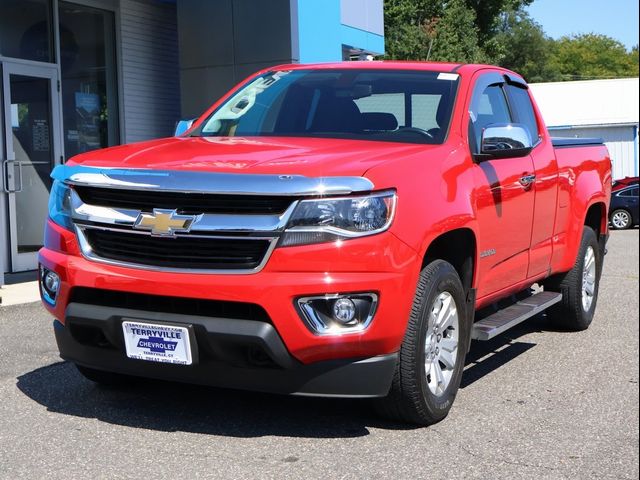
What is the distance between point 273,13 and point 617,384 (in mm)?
7943

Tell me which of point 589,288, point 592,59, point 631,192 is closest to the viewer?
point 589,288

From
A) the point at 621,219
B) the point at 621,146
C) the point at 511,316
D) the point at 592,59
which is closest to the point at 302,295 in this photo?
the point at 511,316

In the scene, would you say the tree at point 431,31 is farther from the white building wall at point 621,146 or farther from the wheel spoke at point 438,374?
the wheel spoke at point 438,374

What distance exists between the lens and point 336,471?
400 cm

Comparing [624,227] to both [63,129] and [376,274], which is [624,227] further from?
[376,274]

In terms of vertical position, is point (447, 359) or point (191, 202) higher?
point (191, 202)

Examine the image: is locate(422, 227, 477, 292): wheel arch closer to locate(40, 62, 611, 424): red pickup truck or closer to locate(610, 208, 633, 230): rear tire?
locate(40, 62, 611, 424): red pickup truck

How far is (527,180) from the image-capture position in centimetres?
586

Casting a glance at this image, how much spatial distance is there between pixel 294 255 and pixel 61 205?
1.35m

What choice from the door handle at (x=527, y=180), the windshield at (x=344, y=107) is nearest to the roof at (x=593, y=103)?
the door handle at (x=527, y=180)

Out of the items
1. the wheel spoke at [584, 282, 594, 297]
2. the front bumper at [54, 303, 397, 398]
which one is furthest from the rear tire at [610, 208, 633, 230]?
the front bumper at [54, 303, 397, 398]

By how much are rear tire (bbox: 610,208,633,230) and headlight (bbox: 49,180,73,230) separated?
2186cm

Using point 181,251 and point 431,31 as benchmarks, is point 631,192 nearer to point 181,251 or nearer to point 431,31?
point 431,31

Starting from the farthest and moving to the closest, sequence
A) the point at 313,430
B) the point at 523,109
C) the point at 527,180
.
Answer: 1. the point at 523,109
2. the point at 527,180
3. the point at 313,430
